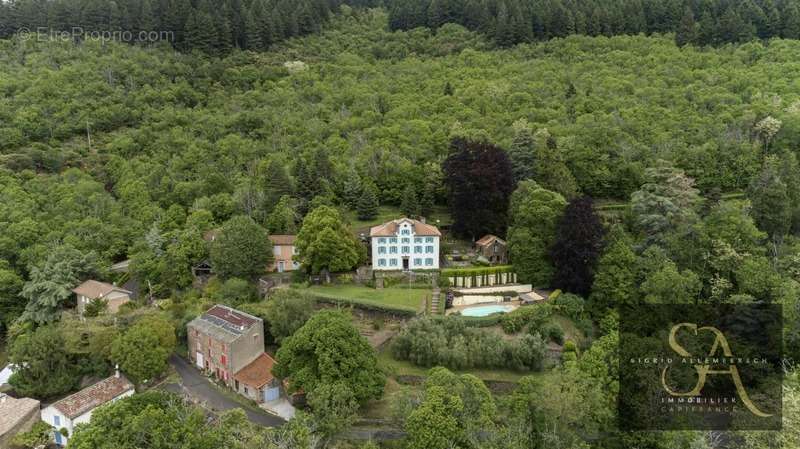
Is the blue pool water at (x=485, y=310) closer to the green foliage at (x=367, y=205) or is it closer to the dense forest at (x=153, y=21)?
→ the green foliage at (x=367, y=205)

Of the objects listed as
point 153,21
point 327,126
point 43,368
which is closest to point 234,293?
point 43,368

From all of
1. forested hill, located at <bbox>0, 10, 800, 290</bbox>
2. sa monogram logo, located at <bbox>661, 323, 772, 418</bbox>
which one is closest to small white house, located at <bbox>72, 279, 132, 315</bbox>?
forested hill, located at <bbox>0, 10, 800, 290</bbox>

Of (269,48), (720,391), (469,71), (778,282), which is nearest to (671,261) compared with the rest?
(778,282)

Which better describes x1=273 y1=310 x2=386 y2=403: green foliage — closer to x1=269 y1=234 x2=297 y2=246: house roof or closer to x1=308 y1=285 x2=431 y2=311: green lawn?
x1=308 y1=285 x2=431 y2=311: green lawn

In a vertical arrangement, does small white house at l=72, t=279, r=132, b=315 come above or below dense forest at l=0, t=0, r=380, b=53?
below

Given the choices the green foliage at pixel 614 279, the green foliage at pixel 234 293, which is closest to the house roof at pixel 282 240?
the green foliage at pixel 234 293

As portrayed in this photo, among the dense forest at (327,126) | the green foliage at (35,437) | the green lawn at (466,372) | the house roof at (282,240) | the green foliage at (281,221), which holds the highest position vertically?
the dense forest at (327,126)

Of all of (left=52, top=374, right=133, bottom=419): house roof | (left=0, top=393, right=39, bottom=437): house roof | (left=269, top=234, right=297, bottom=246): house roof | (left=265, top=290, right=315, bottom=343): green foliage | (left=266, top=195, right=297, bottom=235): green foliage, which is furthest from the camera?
(left=266, top=195, right=297, bottom=235): green foliage
